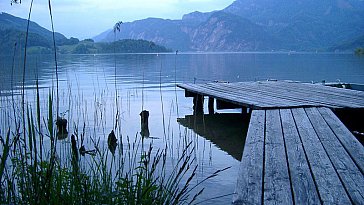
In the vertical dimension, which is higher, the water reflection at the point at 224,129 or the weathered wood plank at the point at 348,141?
the weathered wood plank at the point at 348,141

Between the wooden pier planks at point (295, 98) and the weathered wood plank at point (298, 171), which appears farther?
the wooden pier planks at point (295, 98)

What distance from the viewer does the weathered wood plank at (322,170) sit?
306 cm

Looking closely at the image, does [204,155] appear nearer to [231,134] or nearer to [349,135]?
[231,134]

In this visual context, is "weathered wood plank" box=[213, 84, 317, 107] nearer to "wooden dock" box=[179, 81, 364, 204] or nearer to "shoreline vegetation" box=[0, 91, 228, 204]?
"wooden dock" box=[179, 81, 364, 204]

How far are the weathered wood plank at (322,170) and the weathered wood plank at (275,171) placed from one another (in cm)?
24

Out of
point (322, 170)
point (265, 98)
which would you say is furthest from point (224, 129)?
point (322, 170)

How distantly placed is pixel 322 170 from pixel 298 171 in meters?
0.21

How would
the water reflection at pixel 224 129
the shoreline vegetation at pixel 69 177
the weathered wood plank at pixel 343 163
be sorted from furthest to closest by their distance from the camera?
the water reflection at pixel 224 129 < the weathered wood plank at pixel 343 163 < the shoreline vegetation at pixel 69 177

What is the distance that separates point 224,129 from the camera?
10.9 metres

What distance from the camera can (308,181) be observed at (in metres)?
3.45

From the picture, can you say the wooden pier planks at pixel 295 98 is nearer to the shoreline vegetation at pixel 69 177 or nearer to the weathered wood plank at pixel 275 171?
the weathered wood plank at pixel 275 171

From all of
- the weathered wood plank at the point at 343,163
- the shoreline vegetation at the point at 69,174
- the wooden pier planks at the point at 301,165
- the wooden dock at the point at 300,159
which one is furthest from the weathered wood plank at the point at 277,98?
the shoreline vegetation at the point at 69,174

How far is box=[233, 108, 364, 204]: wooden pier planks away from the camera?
3.10 metres

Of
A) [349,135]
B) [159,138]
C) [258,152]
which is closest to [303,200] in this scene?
[258,152]
